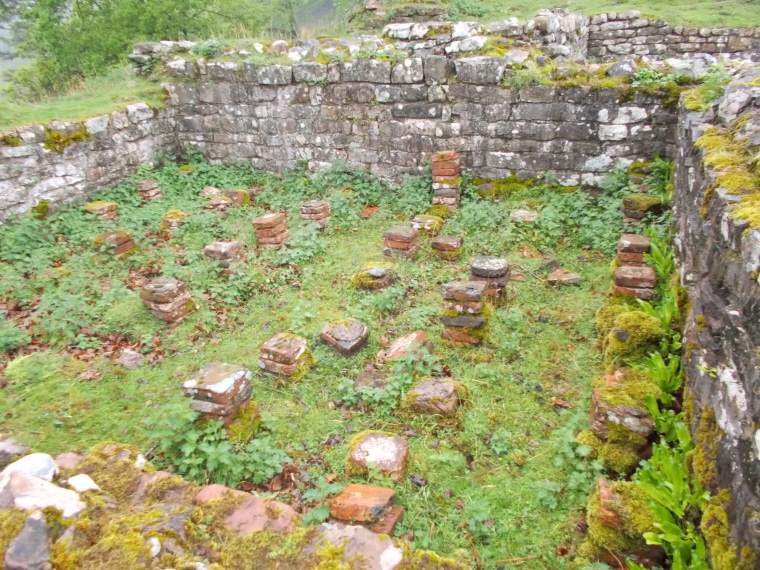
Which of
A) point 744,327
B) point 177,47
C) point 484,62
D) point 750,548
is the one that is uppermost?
point 177,47

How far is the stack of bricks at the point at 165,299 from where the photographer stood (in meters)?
5.72

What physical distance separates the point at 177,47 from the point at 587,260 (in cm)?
890

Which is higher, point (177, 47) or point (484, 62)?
point (177, 47)

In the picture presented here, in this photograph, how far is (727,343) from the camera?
256cm

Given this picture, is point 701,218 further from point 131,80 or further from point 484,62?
point 131,80

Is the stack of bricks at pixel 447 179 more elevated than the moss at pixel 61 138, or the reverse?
the moss at pixel 61 138

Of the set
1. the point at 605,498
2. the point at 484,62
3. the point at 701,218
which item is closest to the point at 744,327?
the point at 605,498

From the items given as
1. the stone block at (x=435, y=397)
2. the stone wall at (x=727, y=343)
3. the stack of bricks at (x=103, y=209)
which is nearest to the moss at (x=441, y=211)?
the stone block at (x=435, y=397)

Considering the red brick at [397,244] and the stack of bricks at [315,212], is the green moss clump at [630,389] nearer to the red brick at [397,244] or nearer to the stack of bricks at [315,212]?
the red brick at [397,244]

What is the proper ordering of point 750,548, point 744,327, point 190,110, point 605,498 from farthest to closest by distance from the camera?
point 190,110
point 605,498
point 744,327
point 750,548

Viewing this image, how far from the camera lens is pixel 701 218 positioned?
3.57m

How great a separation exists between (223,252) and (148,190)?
115 inches

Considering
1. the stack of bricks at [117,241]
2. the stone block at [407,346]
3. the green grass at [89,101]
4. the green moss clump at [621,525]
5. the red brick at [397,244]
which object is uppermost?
the green grass at [89,101]

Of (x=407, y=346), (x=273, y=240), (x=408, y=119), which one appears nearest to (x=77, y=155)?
(x=273, y=240)
